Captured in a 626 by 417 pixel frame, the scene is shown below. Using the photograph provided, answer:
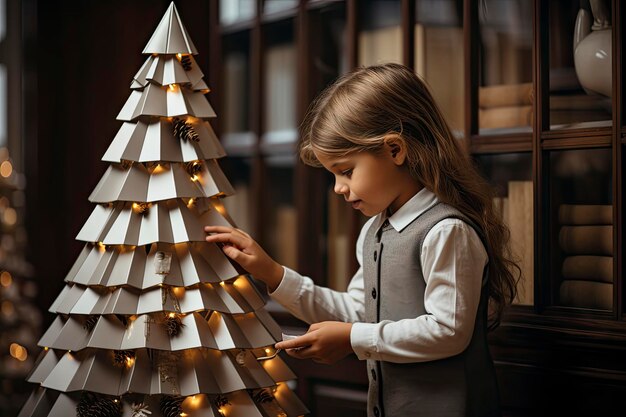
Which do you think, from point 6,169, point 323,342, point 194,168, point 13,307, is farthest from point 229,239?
point 6,169

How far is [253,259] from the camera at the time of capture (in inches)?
56.1

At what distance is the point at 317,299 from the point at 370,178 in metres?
0.31

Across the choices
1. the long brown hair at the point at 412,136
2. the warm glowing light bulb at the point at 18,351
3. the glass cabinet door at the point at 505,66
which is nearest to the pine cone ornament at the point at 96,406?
the long brown hair at the point at 412,136

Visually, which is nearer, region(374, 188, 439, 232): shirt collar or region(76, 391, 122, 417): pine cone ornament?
region(76, 391, 122, 417): pine cone ornament

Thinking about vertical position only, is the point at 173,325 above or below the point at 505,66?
below

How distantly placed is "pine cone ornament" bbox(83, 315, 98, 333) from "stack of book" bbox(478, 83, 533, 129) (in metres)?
0.87

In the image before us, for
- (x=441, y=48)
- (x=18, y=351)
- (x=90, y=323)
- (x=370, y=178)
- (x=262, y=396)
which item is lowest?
(x=18, y=351)

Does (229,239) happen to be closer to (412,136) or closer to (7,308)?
(412,136)

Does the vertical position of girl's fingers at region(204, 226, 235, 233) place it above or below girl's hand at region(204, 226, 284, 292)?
above

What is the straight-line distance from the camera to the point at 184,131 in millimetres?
1305

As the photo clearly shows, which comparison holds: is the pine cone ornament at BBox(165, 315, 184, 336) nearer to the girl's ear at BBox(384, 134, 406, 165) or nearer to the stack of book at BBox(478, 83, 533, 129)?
the girl's ear at BBox(384, 134, 406, 165)

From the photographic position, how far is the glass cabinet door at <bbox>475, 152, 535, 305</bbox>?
152 centimetres

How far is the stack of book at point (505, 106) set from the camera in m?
1.55

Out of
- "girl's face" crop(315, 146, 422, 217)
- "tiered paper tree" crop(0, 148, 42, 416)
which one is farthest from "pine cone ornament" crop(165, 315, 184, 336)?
"tiered paper tree" crop(0, 148, 42, 416)
